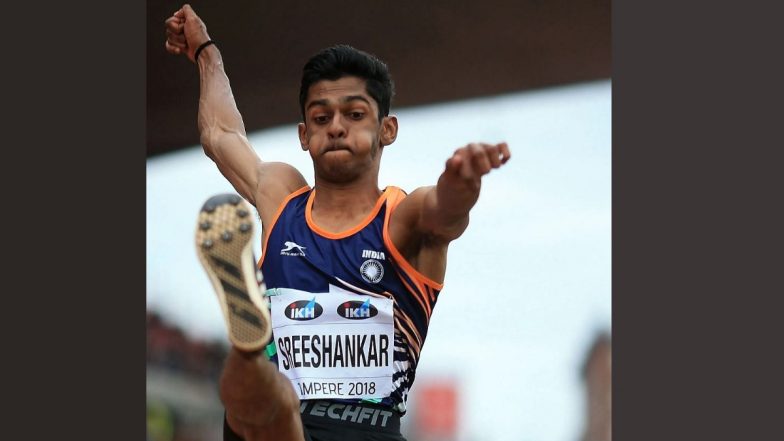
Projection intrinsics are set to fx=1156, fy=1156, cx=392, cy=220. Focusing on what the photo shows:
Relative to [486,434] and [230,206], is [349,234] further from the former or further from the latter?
[486,434]

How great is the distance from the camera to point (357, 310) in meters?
3.15

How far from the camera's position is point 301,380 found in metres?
3.15

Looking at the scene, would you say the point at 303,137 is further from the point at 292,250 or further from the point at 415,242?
the point at 415,242

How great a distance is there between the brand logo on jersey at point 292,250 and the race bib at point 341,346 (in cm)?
17

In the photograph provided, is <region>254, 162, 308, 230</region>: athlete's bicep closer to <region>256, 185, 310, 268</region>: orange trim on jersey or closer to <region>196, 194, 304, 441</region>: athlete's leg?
<region>256, 185, 310, 268</region>: orange trim on jersey

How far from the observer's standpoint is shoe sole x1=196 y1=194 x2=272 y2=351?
8.66 feet

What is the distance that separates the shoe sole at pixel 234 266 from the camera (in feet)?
8.66

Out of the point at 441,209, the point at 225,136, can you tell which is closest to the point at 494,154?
the point at 441,209

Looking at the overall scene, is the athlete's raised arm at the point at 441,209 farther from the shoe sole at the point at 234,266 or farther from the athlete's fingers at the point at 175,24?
the athlete's fingers at the point at 175,24

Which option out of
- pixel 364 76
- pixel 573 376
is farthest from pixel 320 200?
pixel 573 376

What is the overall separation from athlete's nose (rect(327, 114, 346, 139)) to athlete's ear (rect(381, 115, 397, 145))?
6.2 inches

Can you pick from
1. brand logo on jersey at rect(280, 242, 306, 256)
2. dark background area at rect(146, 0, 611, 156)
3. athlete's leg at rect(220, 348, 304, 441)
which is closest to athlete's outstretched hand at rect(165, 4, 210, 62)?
brand logo on jersey at rect(280, 242, 306, 256)

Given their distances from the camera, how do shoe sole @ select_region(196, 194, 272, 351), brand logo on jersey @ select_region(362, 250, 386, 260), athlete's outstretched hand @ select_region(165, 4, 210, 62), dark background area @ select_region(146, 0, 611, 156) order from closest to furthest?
shoe sole @ select_region(196, 194, 272, 351)
brand logo on jersey @ select_region(362, 250, 386, 260)
athlete's outstretched hand @ select_region(165, 4, 210, 62)
dark background area @ select_region(146, 0, 611, 156)

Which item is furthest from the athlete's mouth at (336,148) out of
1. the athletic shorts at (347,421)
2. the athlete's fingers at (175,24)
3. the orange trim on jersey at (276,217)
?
the athlete's fingers at (175,24)
